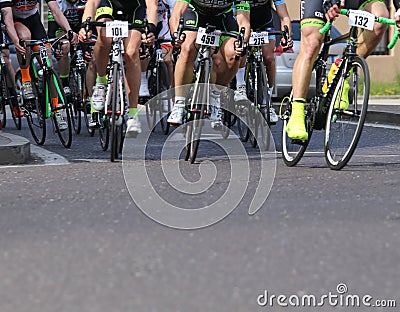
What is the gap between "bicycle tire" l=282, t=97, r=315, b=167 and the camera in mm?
8047

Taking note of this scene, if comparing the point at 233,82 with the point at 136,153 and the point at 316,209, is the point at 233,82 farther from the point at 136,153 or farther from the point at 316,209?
the point at 316,209

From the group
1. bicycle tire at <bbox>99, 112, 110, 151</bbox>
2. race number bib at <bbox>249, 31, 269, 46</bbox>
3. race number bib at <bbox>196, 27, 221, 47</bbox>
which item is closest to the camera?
race number bib at <bbox>196, 27, 221, 47</bbox>

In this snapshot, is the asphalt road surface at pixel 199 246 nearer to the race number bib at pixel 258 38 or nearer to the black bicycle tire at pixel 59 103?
the black bicycle tire at pixel 59 103

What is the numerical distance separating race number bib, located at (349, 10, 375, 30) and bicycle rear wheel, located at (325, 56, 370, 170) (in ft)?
0.79

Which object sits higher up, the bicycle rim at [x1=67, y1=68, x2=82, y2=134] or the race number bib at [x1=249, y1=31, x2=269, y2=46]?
the race number bib at [x1=249, y1=31, x2=269, y2=46]

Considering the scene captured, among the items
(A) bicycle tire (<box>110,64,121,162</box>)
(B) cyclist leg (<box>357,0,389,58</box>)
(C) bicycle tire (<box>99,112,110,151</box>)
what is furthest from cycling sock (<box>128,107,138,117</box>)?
(B) cyclist leg (<box>357,0,389,58</box>)

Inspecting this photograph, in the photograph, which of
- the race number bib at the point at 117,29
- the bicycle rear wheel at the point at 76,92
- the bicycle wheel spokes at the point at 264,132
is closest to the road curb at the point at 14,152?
the race number bib at the point at 117,29

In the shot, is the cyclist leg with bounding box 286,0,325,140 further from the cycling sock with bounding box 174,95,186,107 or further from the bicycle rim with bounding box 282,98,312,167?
the cycling sock with bounding box 174,95,186,107

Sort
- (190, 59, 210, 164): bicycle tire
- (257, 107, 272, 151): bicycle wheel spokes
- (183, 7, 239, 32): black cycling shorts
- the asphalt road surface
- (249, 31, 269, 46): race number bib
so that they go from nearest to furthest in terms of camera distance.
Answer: the asphalt road surface
(190, 59, 210, 164): bicycle tire
(183, 7, 239, 32): black cycling shorts
(257, 107, 272, 151): bicycle wheel spokes
(249, 31, 269, 46): race number bib

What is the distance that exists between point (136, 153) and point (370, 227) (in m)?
4.22

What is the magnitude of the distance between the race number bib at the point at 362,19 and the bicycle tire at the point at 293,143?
2.68 ft

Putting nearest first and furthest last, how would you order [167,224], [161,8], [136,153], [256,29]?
[167,224] → [136,153] → [256,29] → [161,8]

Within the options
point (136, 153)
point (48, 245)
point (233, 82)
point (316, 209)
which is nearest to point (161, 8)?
point (233, 82)

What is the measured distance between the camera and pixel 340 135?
7688mm
